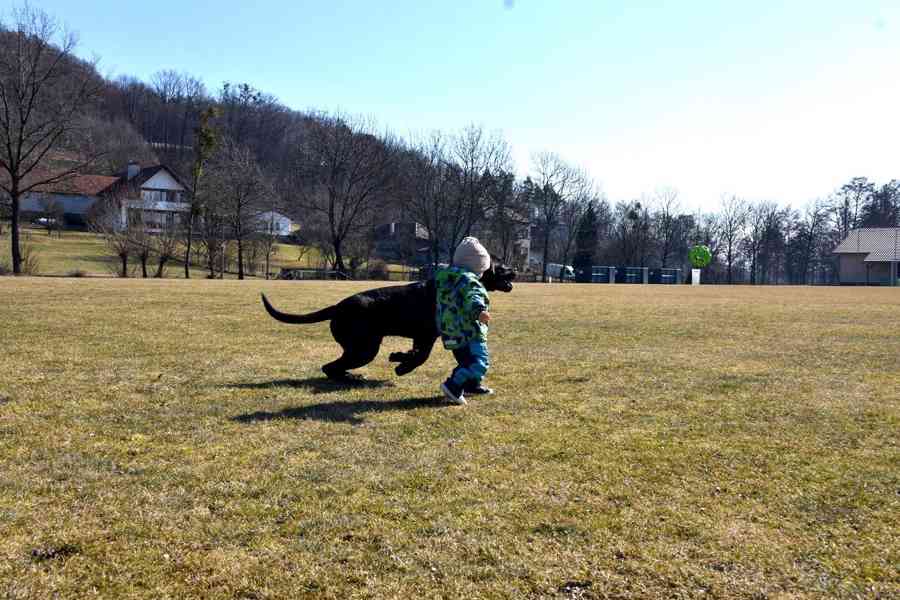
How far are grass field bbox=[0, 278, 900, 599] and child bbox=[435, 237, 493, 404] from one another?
35 centimetres

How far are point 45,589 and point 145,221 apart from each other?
4516 centimetres

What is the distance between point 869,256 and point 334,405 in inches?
3290

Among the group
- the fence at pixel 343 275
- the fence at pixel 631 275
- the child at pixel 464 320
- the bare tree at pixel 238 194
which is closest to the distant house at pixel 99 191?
the bare tree at pixel 238 194

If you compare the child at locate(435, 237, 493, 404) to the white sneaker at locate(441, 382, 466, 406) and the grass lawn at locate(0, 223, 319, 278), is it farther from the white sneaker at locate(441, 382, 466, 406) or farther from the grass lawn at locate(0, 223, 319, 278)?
the grass lawn at locate(0, 223, 319, 278)

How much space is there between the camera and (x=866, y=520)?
3514 millimetres

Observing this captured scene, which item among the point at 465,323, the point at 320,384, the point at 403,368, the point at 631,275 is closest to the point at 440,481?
the point at 465,323

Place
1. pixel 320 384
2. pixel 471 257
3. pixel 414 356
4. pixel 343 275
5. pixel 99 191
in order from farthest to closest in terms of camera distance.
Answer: pixel 99 191 < pixel 343 275 < pixel 320 384 < pixel 414 356 < pixel 471 257

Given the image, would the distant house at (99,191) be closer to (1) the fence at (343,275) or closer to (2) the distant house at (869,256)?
(1) the fence at (343,275)

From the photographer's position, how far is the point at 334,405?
600 centimetres

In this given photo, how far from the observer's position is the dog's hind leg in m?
6.82

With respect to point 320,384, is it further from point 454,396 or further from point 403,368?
point 454,396

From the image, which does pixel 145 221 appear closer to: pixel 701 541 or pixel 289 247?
pixel 289 247

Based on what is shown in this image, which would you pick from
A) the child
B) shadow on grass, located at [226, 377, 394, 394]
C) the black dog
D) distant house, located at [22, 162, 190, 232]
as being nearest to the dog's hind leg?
the black dog

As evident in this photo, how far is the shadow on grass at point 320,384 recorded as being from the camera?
676 cm
